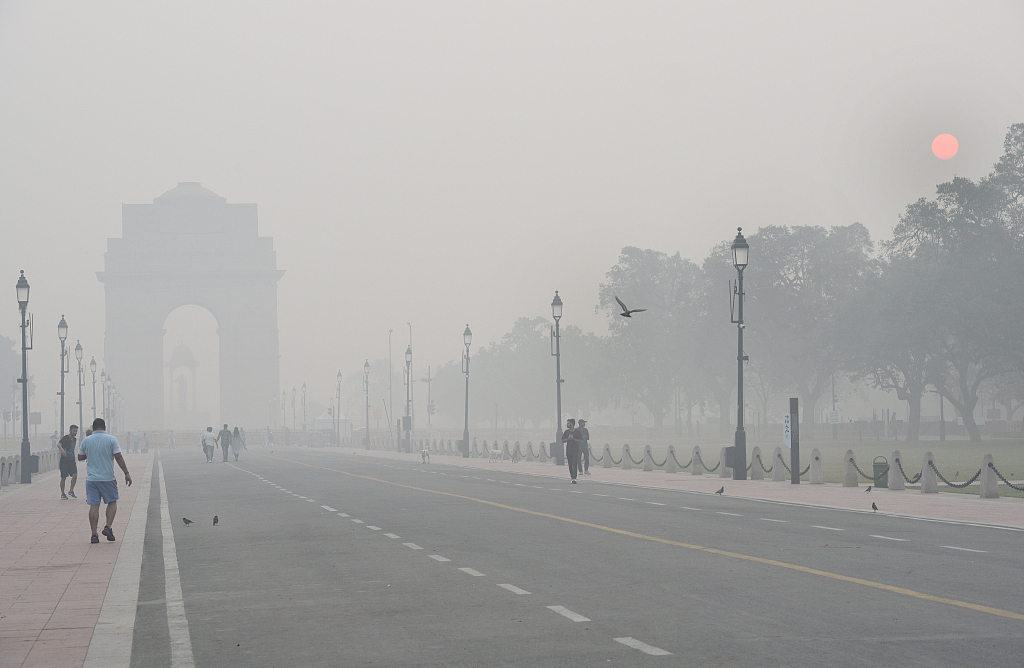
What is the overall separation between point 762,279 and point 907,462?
42.9 meters

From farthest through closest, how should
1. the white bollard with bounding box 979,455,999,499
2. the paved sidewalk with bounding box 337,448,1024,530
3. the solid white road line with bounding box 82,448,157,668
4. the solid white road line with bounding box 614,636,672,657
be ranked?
the white bollard with bounding box 979,455,999,499
the paved sidewalk with bounding box 337,448,1024,530
the solid white road line with bounding box 82,448,157,668
the solid white road line with bounding box 614,636,672,657

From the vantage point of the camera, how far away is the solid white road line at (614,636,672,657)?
821 centimetres

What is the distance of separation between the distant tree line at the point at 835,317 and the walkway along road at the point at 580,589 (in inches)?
1763

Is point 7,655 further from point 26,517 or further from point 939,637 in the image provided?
point 26,517

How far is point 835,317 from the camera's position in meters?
72.4

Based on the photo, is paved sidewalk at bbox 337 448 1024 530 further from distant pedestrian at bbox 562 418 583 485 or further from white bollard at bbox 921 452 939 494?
distant pedestrian at bbox 562 418 583 485

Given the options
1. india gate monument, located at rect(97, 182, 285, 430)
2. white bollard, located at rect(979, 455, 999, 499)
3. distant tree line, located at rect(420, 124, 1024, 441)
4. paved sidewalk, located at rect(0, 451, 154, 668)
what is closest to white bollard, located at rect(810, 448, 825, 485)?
white bollard, located at rect(979, 455, 999, 499)

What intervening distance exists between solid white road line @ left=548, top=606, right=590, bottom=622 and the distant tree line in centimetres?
5408

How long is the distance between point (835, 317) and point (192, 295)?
102 metres

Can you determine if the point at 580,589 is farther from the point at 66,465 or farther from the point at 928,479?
the point at 66,465

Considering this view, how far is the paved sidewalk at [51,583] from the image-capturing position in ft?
29.2

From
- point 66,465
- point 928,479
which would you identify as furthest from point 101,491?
point 928,479

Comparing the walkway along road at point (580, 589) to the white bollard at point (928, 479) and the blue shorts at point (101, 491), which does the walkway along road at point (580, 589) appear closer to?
the blue shorts at point (101, 491)

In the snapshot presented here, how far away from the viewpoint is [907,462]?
141 ft
